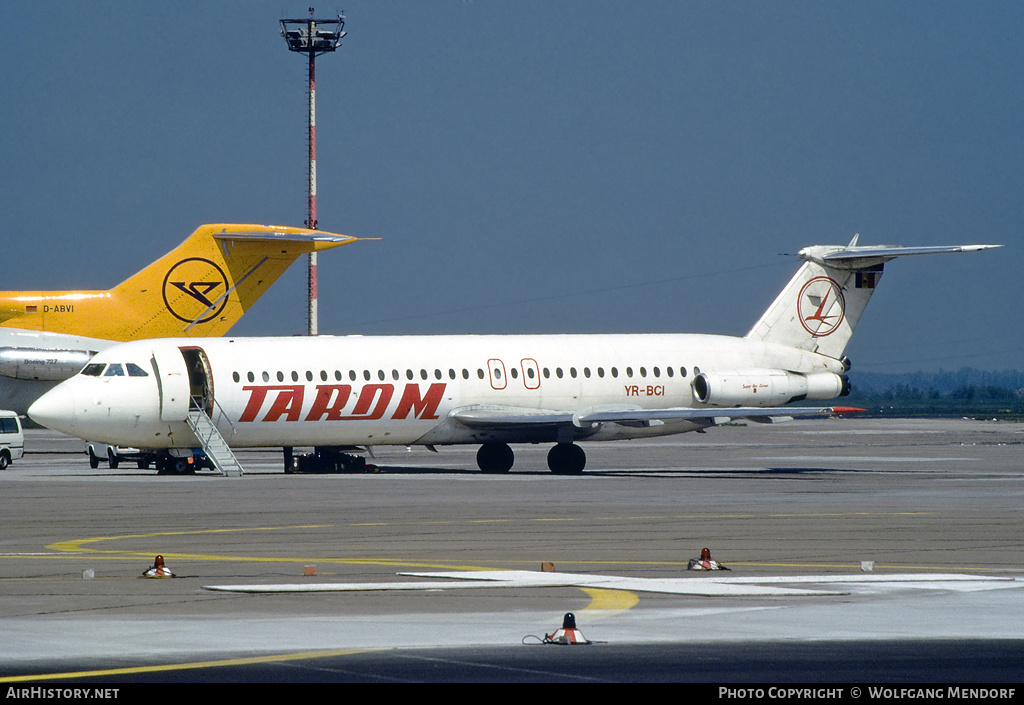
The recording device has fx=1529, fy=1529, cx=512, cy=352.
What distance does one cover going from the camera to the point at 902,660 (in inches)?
478

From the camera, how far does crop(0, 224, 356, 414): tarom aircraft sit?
5072cm

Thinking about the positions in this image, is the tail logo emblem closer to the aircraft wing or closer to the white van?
the aircraft wing

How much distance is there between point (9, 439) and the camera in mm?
49562

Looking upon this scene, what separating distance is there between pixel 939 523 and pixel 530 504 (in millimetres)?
8617

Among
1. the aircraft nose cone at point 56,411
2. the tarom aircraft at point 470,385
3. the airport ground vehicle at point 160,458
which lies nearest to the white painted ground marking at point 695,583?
the tarom aircraft at point 470,385

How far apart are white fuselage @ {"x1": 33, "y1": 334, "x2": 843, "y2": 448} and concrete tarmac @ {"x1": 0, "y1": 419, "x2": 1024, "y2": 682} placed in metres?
2.16

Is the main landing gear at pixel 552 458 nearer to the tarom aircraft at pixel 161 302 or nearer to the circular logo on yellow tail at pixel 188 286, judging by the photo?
the tarom aircraft at pixel 161 302

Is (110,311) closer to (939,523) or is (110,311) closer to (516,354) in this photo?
(516,354)

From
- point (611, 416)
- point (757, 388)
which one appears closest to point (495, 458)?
point (611, 416)

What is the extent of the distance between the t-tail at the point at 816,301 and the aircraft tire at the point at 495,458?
32.0 ft

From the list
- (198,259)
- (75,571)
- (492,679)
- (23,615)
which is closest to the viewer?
(492,679)

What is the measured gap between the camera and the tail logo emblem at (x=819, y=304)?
5069 centimetres

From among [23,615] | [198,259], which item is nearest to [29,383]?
[198,259]

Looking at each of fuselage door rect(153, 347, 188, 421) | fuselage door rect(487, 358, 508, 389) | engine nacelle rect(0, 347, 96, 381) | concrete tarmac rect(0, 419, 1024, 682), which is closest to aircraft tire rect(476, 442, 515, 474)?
fuselage door rect(487, 358, 508, 389)
